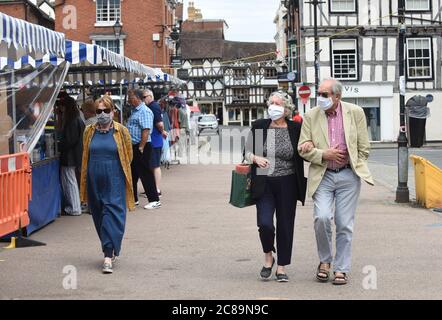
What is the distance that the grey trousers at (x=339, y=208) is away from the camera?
711 centimetres

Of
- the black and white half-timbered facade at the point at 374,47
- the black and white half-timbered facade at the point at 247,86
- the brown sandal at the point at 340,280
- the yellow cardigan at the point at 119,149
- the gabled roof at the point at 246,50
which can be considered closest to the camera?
the brown sandal at the point at 340,280

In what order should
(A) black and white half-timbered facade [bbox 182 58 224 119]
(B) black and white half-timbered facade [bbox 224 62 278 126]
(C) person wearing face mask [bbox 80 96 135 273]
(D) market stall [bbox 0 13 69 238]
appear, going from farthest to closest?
(B) black and white half-timbered facade [bbox 224 62 278 126]
(A) black and white half-timbered facade [bbox 182 58 224 119]
(D) market stall [bbox 0 13 69 238]
(C) person wearing face mask [bbox 80 96 135 273]

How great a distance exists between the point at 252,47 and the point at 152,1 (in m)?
53.0

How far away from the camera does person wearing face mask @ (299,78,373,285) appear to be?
7090 mm

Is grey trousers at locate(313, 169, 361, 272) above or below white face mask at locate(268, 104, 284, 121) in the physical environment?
below

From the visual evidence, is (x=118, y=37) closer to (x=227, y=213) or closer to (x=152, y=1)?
(x=152, y=1)

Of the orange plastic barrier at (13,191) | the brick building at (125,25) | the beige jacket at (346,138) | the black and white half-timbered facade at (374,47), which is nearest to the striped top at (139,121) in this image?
the orange plastic barrier at (13,191)

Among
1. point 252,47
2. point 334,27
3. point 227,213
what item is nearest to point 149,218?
point 227,213

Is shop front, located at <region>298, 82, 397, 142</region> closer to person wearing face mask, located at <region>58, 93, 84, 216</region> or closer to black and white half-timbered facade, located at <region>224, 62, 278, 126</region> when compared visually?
person wearing face mask, located at <region>58, 93, 84, 216</region>

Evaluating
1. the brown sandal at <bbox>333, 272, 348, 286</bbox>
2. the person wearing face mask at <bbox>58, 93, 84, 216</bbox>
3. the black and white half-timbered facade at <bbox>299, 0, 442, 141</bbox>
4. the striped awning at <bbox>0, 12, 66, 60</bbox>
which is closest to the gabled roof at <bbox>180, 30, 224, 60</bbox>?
the black and white half-timbered facade at <bbox>299, 0, 442, 141</bbox>

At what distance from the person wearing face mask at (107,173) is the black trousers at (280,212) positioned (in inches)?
62.7

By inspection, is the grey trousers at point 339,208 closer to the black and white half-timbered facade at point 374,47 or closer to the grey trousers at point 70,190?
the grey trousers at point 70,190

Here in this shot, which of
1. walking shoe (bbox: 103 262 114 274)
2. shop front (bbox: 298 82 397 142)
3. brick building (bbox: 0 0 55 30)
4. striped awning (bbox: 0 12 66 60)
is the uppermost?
brick building (bbox: 0 0 55 30)

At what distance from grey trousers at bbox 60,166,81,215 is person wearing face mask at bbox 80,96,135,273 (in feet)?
13.1
